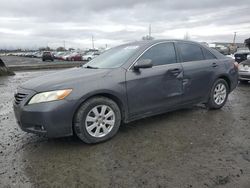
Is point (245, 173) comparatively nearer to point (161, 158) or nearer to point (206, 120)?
point (161, 158)

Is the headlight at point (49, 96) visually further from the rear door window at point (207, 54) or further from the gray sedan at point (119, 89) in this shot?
the rear door window at point (207, 54)

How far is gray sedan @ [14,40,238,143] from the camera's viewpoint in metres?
3.69

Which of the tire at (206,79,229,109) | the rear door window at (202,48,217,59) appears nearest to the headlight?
the rear door window at (202,48,217,59)

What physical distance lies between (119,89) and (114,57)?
0.92 metres

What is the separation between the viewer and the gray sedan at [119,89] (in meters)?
3.69

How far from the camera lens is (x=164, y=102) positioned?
4.71 metres

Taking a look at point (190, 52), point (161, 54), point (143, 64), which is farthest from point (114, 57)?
point (190, 52)

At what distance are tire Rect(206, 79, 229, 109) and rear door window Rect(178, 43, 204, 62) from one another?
74 cm

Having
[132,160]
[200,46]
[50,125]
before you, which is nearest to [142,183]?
[132,160]

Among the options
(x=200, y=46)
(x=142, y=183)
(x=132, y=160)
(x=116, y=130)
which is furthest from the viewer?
(x=200, y=46)

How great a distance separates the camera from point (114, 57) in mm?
4816

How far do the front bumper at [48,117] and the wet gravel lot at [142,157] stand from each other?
336mm

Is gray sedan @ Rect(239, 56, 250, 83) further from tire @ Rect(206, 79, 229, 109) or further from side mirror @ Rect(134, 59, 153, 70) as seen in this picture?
side mirror @ Rect(134, 59, 153, 70)

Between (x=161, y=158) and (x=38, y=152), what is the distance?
1763 mm
